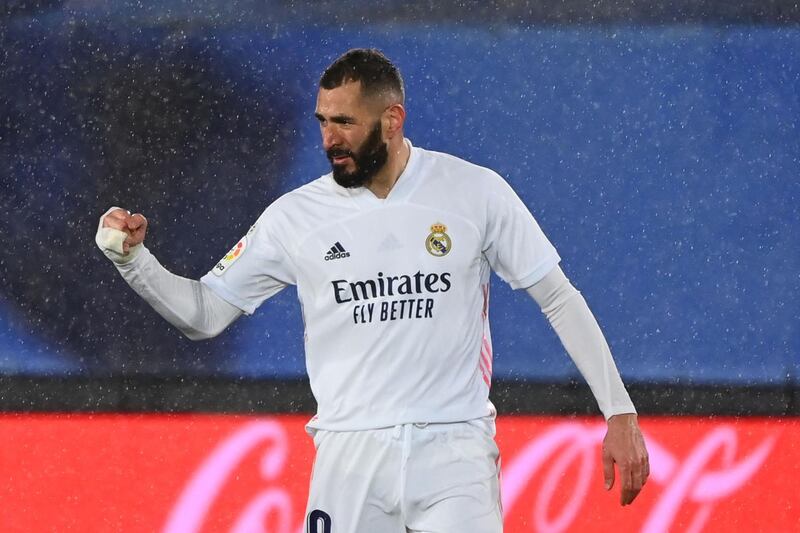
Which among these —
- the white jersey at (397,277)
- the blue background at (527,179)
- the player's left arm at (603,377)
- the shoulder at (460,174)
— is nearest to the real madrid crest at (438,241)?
the white jersey at (397,277)

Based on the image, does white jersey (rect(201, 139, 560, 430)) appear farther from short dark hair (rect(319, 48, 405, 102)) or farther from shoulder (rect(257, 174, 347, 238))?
short dark hair (rect(319, 48, 405, 102))

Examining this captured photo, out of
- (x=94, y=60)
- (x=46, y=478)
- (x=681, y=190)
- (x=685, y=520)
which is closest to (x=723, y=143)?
(x=681, y=190)

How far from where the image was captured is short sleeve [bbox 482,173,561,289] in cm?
324

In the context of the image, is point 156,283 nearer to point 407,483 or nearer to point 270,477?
point 407,483

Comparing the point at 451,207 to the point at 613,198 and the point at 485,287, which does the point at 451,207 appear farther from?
the point at 613,198

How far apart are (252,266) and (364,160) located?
1.21 feet

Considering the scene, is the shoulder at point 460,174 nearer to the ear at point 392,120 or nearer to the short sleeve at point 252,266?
the ear at point 392,120

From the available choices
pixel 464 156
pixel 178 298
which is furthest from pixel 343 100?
pixel 464 156

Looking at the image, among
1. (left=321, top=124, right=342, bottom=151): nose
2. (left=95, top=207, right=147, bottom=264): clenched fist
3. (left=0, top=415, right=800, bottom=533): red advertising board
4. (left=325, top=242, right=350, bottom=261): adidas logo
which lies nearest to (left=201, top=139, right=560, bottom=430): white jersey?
(left=325, top=242, right=350, bottom=261): adidas logo

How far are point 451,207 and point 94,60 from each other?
101 inches

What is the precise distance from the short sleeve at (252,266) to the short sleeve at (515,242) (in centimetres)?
48

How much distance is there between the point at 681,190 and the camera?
17.6 feet

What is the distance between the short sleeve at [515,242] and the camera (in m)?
3.24

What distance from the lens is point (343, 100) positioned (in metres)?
3.24
